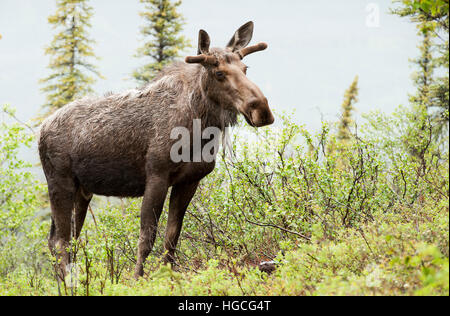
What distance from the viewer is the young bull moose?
5414 mm

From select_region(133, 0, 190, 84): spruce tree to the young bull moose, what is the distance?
14.7 m

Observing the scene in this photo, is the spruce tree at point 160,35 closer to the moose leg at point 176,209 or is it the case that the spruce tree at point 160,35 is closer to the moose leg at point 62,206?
the moose leg at point 62,206

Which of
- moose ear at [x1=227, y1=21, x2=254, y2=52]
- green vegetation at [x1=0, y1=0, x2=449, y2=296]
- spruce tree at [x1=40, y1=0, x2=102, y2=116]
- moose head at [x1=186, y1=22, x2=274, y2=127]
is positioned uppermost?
spruce tree at [x1=40, y1=0, x2=102, y2=116]

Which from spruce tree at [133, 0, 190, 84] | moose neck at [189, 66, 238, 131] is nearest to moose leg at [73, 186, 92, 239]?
moose neck at [189, 66, 238, 131]

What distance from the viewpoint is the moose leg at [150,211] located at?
215 inches

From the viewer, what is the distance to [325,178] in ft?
22.5

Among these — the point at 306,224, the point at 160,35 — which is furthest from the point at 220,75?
the point at 160,35

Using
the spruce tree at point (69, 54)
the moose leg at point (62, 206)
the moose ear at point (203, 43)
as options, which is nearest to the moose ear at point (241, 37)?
the moose ear at point (203, 43)

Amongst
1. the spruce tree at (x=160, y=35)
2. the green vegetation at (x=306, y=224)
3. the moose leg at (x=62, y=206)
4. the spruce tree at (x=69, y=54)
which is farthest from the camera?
the spruce tree at (x=69, y=54)

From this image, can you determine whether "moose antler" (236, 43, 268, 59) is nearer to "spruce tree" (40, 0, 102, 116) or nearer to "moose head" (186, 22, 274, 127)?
"moose head" (186, 22, 274, 127)

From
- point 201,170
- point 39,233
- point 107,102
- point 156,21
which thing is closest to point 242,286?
point 201,170

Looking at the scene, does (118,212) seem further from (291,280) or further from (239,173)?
(291,280)

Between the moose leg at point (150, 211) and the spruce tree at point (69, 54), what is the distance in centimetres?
1772

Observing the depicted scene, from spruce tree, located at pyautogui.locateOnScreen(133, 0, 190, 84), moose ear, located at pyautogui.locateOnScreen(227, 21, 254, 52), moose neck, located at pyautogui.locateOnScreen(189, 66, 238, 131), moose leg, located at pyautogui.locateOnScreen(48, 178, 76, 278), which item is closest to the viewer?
moose neck, located at pyautogui.locateOnScreen(189, 66, 238, 131)
